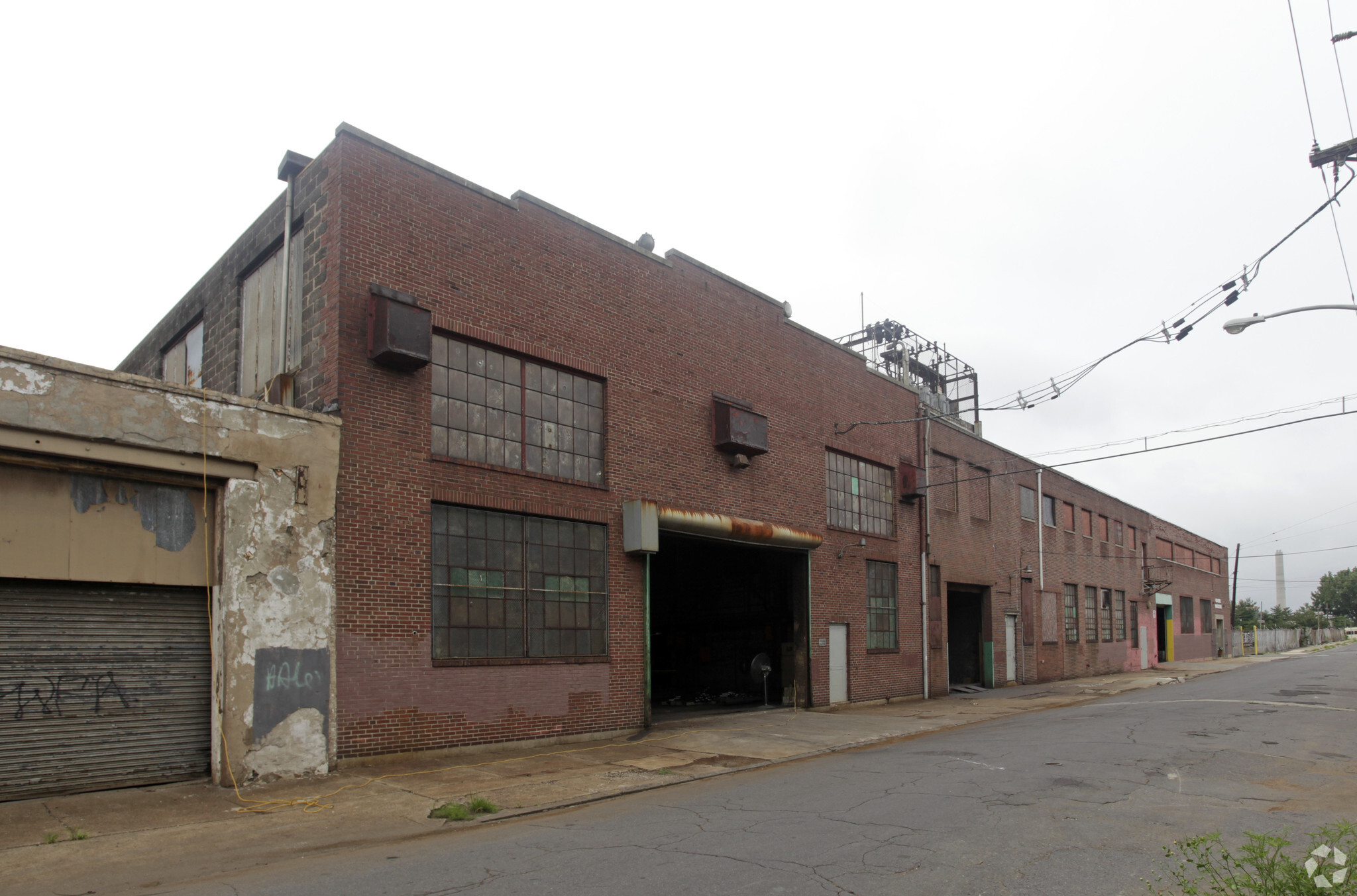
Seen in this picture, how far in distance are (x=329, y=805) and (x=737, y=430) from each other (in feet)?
37.1

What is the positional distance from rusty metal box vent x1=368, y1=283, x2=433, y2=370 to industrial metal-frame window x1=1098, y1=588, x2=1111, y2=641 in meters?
35.4

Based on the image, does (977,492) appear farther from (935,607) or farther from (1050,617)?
(1050,617)

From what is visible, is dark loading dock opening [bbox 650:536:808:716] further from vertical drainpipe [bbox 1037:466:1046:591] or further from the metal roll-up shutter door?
vertical drainpipe [bbox 1037:466:1046:591]

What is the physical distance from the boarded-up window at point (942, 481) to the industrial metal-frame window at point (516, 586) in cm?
1408

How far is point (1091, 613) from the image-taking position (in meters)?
39.3

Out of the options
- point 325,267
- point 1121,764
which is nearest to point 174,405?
point 325,267

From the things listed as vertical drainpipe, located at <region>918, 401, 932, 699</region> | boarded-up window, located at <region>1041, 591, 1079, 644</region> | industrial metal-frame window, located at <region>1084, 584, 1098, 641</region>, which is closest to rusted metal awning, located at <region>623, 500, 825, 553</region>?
vertical drainpipe, located at <region>918, 401, 932, 699</region>

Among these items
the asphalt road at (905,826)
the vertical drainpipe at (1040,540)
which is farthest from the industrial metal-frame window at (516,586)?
the vertical drainpipe at (1040,540)

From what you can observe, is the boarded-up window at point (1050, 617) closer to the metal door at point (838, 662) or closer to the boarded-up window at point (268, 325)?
the metal door at point (838, 662)

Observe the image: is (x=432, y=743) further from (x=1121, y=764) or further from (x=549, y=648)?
(x=1121, y=764)

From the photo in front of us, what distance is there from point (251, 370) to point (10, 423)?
6103mm

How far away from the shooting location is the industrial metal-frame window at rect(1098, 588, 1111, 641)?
40.5m

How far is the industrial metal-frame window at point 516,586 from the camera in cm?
1425
